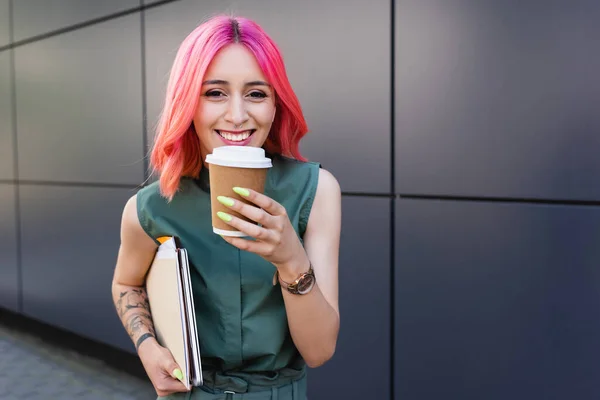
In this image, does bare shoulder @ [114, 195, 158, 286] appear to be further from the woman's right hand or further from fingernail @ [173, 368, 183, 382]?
fingernail @ [173, 368, 183, 382]

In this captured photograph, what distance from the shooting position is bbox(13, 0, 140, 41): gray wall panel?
14.3ft

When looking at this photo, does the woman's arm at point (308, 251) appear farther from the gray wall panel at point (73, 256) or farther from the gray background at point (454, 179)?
the gray wall panel at point (73, 256)

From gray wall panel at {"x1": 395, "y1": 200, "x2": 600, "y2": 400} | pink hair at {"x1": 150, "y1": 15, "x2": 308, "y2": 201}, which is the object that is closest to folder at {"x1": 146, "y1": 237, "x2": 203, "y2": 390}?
pink hair at {"x1": 150, "y1": 15, "x2": 308, "y2": 201}

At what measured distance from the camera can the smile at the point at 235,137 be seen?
1.22 metres

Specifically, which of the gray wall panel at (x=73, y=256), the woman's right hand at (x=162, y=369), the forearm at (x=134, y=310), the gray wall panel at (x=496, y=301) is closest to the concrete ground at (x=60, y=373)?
the gray wall panel at (x=73, y=256)

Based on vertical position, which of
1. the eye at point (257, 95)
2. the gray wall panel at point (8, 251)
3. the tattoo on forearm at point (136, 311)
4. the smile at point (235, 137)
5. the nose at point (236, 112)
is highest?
the eye at point (257, 95)

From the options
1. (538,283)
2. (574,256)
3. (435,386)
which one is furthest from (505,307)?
(435,386)

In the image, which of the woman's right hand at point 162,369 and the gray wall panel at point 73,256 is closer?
the woman's right hand at point 162,369

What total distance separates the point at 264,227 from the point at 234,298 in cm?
29

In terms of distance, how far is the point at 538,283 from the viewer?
8.06ft

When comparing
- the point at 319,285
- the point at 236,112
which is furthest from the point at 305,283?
the point at 236,112

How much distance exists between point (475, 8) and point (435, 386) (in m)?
1.70

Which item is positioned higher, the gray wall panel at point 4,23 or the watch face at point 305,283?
the gray wall panel at point 4,23

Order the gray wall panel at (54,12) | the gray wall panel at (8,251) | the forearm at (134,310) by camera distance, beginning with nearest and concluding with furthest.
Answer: the forearm at (134,310) → the gray wall panel at (54,12) → the gray wall panel at (8,251)
